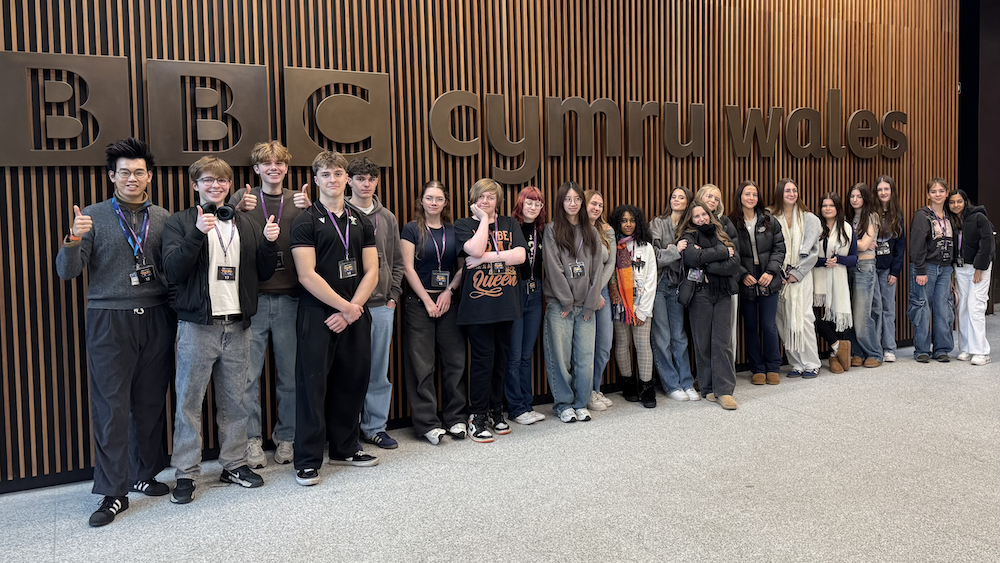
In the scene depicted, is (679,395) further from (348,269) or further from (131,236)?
(131,236)

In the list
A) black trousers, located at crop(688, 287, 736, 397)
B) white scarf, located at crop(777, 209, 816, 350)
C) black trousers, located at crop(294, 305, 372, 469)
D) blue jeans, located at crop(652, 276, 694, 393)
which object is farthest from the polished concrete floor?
white scarf, located at crop(777, 209, 816, 350)

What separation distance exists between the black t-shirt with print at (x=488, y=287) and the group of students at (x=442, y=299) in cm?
1

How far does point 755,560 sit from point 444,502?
144cm

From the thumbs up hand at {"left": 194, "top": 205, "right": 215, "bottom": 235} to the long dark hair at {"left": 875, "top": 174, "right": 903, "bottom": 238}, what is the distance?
18.8ft

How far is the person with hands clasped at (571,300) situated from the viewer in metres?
4.83

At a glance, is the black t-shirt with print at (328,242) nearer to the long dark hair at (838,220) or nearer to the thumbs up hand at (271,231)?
the thumbs up hand at (271,231)

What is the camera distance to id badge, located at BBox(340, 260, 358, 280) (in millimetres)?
3846

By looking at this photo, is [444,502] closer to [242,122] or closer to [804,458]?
[804,458]

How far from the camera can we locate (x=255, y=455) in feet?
13.2

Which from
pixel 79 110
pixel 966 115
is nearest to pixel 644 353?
pixel 79 110

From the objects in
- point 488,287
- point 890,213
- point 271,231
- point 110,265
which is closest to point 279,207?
point 271,231

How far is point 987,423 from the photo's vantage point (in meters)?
4.70

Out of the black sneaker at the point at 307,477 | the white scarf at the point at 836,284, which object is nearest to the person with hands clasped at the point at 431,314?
the black sneaker at the point at 307,477

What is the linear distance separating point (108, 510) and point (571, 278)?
2.96 metres
